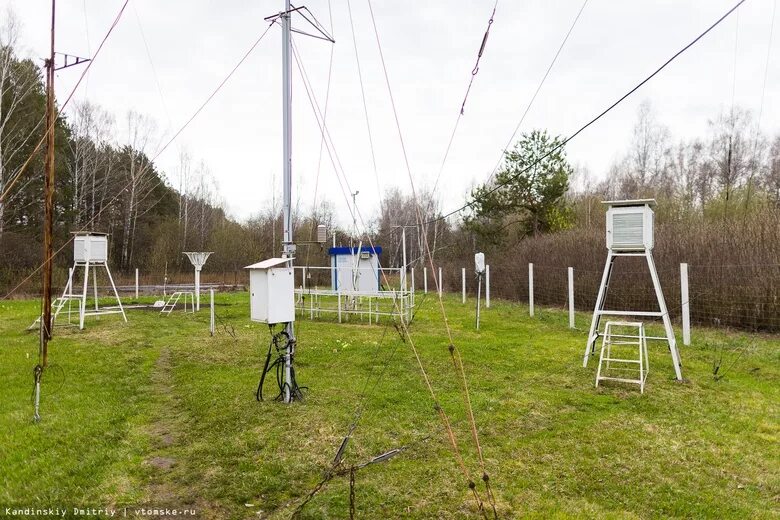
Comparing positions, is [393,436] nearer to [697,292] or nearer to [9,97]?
[697,292]

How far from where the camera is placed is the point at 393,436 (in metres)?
4.36

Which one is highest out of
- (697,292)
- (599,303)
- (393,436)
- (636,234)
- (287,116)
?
(287,116)

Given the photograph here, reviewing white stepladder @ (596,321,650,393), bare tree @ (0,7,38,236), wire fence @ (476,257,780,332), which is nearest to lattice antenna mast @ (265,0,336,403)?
white stepladder @ (596,321,650,393)

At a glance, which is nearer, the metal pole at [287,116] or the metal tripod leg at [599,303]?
the metal pole at [287,116]

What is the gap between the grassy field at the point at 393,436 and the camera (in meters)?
3.29

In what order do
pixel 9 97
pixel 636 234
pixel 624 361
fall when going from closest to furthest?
1. pixel 624 361
2. pixel 636 234
3. pixel 9 97

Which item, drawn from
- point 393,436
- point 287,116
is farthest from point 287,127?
point 393,436

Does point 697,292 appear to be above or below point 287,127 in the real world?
below

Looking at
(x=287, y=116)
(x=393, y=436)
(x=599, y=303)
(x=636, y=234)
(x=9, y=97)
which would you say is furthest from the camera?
(x=9, y=97)

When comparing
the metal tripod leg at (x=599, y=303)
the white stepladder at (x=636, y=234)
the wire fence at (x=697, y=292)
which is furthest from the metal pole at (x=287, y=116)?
the wire fence at (x=697, y=292)

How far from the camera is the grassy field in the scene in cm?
329

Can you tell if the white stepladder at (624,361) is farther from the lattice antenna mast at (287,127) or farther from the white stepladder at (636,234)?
the lattice antenna mast at (287,127)

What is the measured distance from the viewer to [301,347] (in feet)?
28.5

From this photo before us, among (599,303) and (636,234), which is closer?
(636,234)
